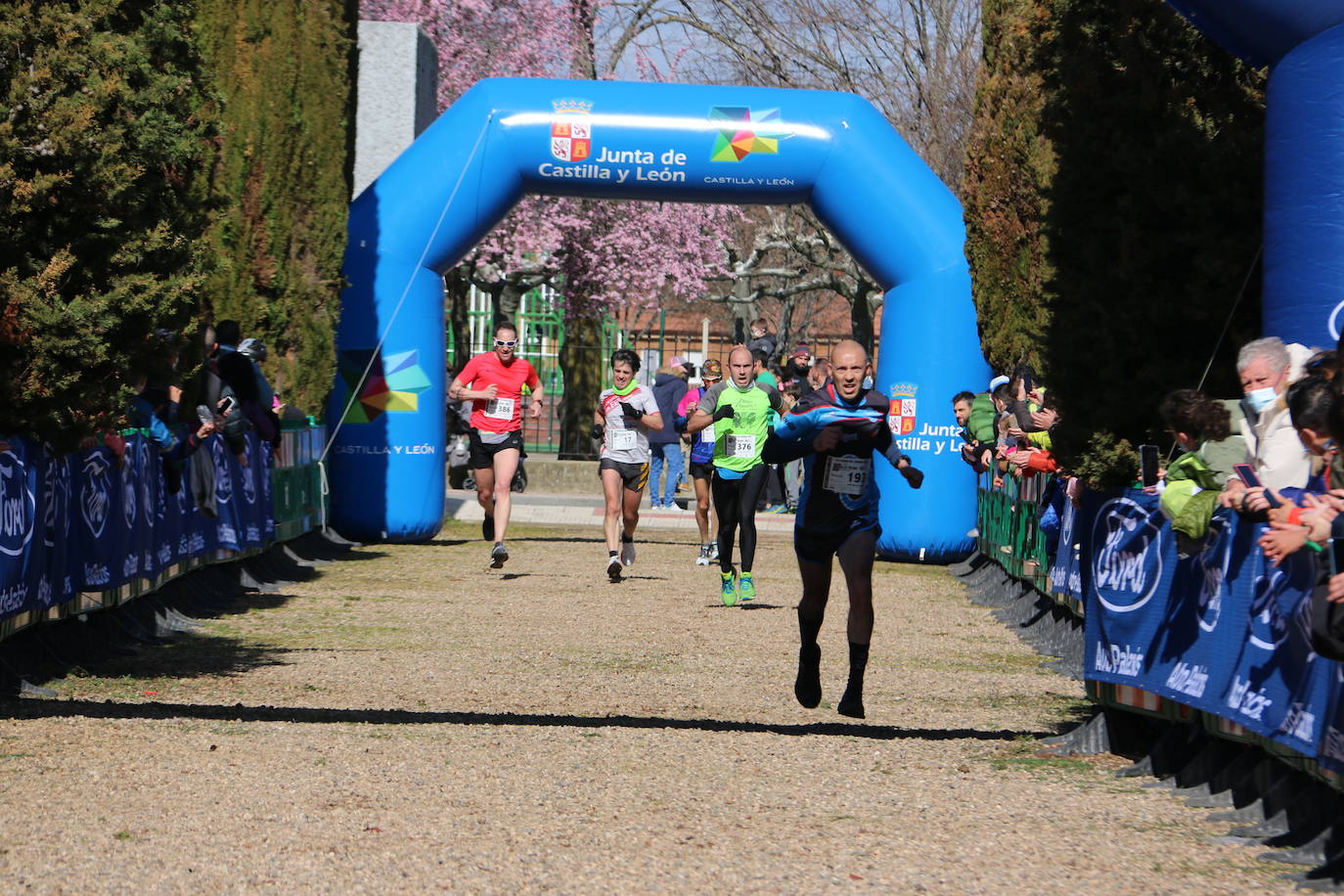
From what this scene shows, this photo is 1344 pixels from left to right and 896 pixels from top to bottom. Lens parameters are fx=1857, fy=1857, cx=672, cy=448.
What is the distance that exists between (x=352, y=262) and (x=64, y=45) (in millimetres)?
10393

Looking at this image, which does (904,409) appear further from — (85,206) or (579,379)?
(579,379)

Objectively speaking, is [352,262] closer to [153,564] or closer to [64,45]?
[153,564]

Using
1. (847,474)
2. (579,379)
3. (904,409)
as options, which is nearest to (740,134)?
(904,409)

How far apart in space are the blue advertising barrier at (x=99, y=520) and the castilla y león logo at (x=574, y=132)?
5977mm

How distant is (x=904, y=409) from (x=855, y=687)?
10.2m

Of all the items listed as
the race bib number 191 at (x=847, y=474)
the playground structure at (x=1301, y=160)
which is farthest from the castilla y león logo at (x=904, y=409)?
the playground structure at (x=1301, y=160)

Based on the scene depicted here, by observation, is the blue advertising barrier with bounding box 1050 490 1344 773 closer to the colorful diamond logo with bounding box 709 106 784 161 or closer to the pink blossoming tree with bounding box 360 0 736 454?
the colorful diamond logo with bounding box 709 106 784 161

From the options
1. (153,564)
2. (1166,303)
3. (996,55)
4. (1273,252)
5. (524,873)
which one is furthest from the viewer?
(996,55)

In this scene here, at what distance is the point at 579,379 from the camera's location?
31.7 metres

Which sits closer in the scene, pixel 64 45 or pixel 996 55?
pixel 64 45

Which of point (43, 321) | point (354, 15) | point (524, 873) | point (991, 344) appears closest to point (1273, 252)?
point (524, 873)

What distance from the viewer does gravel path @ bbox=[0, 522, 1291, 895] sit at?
562 cm

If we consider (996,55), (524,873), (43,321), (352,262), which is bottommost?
(524,873)

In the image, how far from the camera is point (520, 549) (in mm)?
18953
